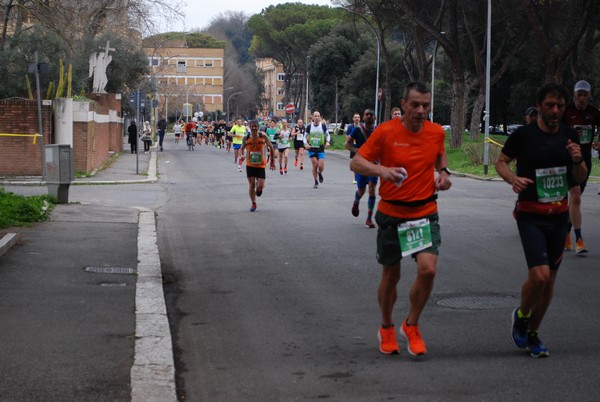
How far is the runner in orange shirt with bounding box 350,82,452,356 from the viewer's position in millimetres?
6305

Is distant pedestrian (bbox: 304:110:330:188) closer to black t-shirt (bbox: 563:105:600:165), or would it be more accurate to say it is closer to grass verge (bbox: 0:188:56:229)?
grass verge (bbox: 0:188:56:229)

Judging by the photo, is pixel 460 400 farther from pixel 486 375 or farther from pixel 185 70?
pixel 185 70

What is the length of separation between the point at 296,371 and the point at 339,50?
2993 inches

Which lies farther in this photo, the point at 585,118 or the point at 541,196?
the point at 585,118

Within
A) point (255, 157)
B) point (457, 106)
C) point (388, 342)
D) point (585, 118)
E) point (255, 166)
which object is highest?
point (457, 106)

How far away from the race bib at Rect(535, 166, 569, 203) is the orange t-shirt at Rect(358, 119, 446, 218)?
69cm

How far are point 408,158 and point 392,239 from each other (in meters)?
0.53

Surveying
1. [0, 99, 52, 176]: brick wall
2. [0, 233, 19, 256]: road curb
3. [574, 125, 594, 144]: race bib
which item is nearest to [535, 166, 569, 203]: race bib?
[574, 125, 594, 144]: race bib

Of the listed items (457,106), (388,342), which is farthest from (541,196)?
(457,106)

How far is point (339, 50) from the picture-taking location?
8088cm

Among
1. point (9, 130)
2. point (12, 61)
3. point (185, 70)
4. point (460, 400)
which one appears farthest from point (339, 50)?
point (460, 400)

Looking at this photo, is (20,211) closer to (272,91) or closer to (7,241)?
(7,241)

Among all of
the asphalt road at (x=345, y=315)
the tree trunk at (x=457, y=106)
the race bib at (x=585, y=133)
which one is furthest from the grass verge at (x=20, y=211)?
the tree trunk at (x=457, y=106)

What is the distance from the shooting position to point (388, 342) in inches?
256
